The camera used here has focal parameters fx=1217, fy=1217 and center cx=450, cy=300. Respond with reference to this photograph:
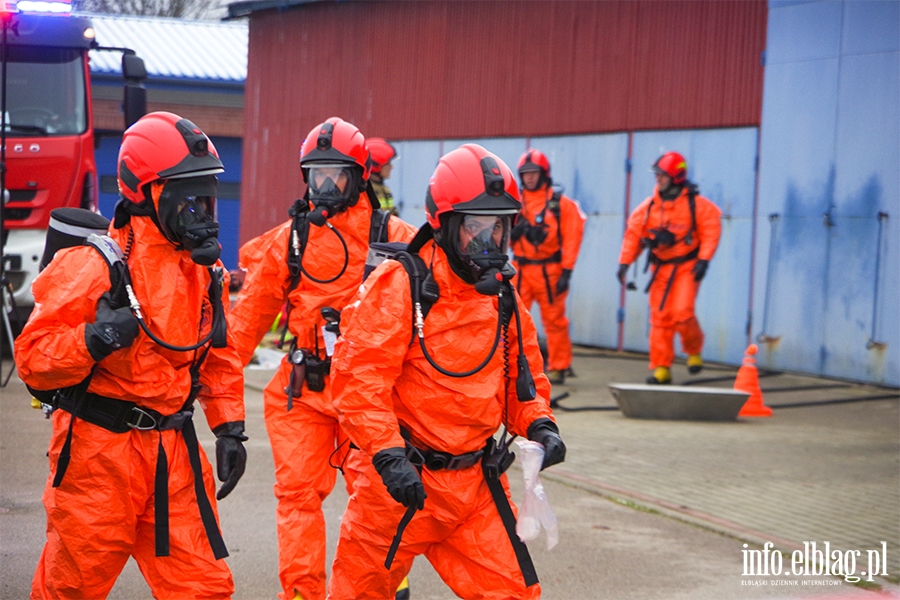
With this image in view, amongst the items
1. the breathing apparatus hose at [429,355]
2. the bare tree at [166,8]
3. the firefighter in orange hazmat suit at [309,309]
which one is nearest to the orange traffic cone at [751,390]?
the firefighter in orange hazmat suit at [309,309]

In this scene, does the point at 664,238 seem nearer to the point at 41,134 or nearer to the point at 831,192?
the point at 831,192

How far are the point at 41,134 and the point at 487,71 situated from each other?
6671mm

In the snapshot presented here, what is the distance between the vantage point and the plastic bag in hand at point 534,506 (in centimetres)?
402

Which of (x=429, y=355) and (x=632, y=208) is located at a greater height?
(x=632, y=208)

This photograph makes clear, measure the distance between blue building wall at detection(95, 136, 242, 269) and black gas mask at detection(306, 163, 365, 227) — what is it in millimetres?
24831

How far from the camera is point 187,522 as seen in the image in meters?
4.06

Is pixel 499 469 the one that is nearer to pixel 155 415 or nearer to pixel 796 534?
pixel 155 415

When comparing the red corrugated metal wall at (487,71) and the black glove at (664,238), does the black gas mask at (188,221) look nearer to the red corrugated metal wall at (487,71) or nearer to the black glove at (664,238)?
the black glove at (664,238)

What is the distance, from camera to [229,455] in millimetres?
4324

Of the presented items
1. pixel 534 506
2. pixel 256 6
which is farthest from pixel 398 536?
pixel 256 6

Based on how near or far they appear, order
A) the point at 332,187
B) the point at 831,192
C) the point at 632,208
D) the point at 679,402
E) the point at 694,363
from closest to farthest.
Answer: the point at 332,187, the point at 679,402, the point at 831,192, the point at 694,363, the point at 632,208

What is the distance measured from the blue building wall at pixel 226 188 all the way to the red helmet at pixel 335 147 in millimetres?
24795

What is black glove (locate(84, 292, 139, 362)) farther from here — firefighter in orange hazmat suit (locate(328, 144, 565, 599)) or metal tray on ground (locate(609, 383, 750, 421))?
metal tray on ground (locate(609, 383, 750, 421))

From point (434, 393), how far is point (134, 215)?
3.88 ft
